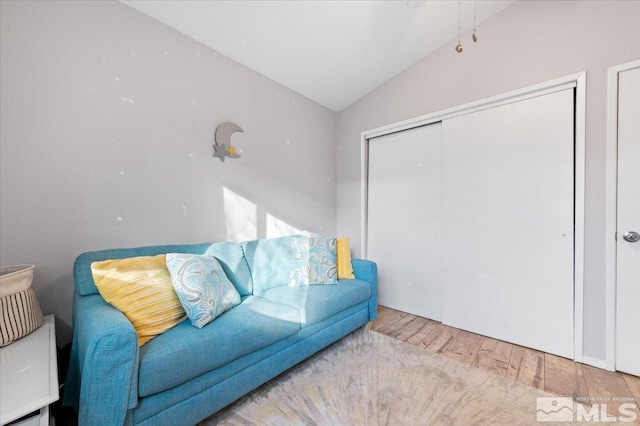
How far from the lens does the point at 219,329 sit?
140 cm

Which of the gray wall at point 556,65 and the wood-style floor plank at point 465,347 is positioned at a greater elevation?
the gray wall at point 556,65

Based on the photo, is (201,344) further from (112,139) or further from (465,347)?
(465,347)

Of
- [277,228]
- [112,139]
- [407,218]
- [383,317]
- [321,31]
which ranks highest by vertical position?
[321,31]

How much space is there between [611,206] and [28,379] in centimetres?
325

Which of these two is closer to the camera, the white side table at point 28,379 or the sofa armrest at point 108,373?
the white side table at point 28,379

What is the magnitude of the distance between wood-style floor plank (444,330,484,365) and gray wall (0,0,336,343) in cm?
196

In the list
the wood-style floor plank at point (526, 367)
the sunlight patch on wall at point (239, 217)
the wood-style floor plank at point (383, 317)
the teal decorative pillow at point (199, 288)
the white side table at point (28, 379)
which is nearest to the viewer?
the white side table at point (28, 379)

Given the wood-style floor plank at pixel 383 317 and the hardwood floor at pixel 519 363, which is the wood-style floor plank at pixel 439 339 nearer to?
the hardwood floor at pixel 519 363

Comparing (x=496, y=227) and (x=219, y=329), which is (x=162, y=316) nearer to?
(x=219, y=329)

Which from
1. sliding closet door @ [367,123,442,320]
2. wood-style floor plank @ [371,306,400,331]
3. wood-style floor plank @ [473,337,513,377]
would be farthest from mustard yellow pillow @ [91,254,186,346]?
sliding closet door @ [367,123,442,320]

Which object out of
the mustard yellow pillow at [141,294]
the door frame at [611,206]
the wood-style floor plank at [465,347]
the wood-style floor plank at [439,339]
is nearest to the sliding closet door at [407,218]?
the wood-style floor plank at [439,339]

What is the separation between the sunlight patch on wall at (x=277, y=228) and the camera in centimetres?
276

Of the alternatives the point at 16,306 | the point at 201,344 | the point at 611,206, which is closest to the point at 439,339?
the point at 611,206

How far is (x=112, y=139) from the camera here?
1.82 m
